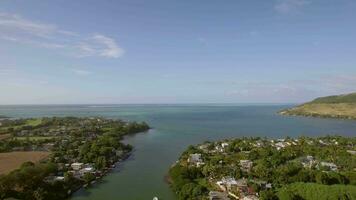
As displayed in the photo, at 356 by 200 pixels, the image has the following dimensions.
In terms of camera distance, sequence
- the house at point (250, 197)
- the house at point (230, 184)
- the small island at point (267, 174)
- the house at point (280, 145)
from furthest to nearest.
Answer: the house at point (280, 145)
the house at point (230, 184)
the house at point (250, 197)
the small island at point (267, 174)

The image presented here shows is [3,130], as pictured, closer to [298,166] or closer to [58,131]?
[58,131]

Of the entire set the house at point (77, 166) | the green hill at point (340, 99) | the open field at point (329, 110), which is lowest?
the house at point (77, 166)

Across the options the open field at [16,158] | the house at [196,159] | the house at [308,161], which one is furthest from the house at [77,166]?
the house at [308,161]

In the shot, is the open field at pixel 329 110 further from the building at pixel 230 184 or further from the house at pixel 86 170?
the house at pixel 86 170

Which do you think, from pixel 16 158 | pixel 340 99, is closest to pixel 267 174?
pixel 16 158

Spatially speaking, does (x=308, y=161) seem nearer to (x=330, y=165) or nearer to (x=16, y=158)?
(x=330, y=165)

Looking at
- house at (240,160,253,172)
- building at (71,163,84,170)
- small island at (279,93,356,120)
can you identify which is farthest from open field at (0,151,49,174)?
small island at (279,93,356,120)

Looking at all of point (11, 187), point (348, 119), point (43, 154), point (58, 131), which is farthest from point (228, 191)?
point (348, 119)
